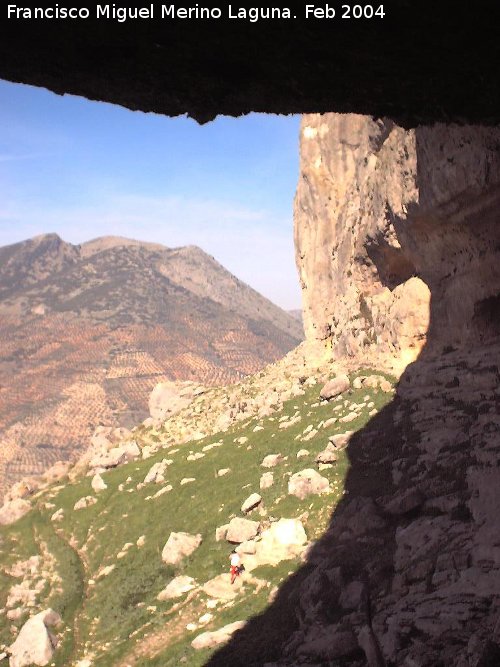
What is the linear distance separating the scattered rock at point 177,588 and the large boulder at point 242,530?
2.34m

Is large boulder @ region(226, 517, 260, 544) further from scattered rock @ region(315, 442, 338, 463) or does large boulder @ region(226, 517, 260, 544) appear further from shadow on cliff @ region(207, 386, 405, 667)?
scattered rock @ region(315, 442, 338, 463)

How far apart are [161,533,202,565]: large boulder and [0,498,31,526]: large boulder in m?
20.9

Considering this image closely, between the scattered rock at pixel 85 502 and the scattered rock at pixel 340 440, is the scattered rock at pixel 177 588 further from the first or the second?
the scattered rock at pixel 85 502

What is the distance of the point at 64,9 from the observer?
6953mm

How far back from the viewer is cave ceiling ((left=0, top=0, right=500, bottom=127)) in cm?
721

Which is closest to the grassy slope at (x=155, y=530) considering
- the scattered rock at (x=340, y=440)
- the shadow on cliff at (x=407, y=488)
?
the scattered rock at (x=340, y=440)

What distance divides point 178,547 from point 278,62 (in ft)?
68.1

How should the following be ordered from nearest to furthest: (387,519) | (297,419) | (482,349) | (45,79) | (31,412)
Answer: (45,79) → (387,519) → (482,349) → (297,419) → (31,412)

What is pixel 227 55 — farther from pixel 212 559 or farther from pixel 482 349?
pixel 482 349

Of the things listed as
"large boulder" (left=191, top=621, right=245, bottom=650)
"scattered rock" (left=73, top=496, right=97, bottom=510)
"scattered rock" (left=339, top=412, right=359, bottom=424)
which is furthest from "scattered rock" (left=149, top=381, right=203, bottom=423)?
"large boulder" (left=191, top=621, right=245, bottom=650)

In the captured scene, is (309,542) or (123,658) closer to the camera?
(123,658)

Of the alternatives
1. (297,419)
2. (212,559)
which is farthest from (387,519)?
(297,419)

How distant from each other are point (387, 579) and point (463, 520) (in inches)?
Answer: 95.2

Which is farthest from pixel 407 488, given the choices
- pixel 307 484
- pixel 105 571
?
pixel 105 571
